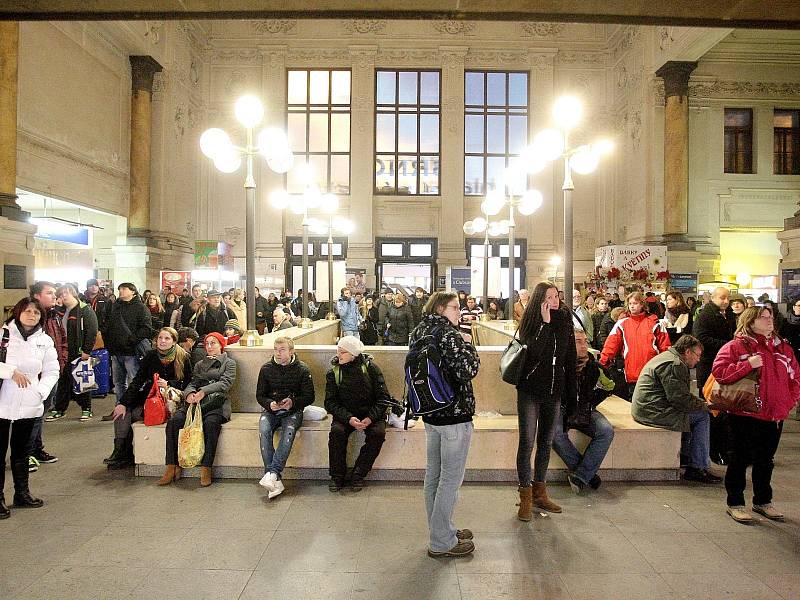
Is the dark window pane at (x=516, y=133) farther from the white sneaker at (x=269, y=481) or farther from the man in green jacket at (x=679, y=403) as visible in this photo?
the white sneaker at (x=269, y=481)

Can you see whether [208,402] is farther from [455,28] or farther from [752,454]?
[455,28]

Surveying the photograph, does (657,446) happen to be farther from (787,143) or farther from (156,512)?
(787,143)

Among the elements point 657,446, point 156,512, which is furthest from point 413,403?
point 657,446

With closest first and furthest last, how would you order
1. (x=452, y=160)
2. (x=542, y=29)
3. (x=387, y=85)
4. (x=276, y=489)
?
1. (x=276, y=489)
2. (x=542, y=29)
3. (x=452, y=160)
4. (x=387, y=85)

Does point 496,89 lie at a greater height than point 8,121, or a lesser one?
greater

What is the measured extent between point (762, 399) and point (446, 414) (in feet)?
8.82

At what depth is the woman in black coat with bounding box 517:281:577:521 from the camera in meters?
4.75

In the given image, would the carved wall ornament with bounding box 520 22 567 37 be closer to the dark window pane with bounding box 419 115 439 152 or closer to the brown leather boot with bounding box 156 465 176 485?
the dark window pane with bounding box 419 115 439 152

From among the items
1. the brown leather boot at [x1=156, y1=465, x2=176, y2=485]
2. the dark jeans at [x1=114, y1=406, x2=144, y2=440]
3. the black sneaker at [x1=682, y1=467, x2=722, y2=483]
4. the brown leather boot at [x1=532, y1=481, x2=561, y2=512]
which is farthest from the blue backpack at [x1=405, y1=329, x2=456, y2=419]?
the dark jeans at [x1=114, y1=406, x2=144, y2=440]

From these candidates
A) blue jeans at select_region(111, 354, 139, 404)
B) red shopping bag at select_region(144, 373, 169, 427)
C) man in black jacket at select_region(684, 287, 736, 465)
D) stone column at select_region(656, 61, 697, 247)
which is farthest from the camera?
stone column at select_region(656, 61, 697, 247)

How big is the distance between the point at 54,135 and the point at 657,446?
14836mm

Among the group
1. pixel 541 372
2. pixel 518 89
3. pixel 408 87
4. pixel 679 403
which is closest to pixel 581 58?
pixel 518 89

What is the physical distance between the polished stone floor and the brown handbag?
36.8 inches

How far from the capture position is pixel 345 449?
5629 millimetres
